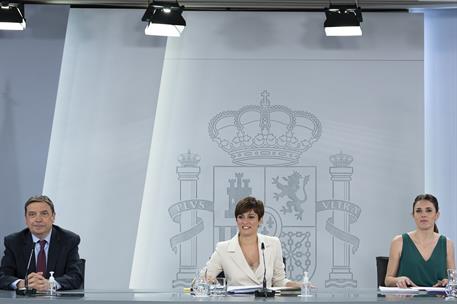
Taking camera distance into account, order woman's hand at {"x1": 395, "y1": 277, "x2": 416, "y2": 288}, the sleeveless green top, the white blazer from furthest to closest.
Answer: the sleeveless green top → the white blazer → woman's hand at {"x1": 395, "y1": 277, "x2": 416, "y2": 288}

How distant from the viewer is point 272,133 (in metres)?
6.86

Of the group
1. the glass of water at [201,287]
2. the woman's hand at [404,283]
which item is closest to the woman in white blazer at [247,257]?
the woman's hand at [404,283]

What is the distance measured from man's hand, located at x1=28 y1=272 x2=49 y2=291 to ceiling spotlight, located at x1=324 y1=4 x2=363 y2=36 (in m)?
2.88

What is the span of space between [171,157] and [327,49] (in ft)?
4.75

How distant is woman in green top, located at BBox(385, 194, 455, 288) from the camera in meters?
5.58

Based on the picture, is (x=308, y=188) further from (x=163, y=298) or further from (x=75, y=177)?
(x=163, y=298)

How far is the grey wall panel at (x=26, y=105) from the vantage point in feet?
22.2

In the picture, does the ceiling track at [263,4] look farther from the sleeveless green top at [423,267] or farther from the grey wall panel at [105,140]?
the sleeveless green top at [423,267]

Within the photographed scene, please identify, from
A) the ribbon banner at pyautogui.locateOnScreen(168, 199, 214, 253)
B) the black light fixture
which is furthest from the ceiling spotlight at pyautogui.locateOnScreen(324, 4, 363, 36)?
the black light fixture

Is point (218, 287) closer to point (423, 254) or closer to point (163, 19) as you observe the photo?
point (423, 254)

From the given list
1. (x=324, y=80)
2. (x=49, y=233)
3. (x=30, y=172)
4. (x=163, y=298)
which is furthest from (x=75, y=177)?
(x=163, y=298)

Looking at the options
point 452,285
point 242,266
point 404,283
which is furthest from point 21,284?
point 452,285

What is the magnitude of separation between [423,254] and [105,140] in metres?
2.57

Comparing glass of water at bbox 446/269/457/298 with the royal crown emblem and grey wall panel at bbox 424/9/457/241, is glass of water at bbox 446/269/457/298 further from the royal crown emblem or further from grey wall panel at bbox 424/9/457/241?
the royal crown emblem
